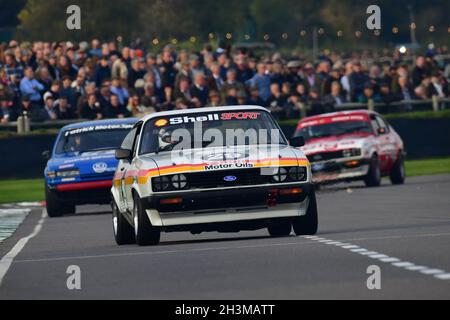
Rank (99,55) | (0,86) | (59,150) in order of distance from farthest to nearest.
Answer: (99,55), (0,86), (59,150)

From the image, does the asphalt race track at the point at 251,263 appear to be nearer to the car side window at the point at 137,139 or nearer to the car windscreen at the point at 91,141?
the car side window at the point at 137,139

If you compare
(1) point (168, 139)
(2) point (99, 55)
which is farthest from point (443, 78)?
(1) point (168, 139)

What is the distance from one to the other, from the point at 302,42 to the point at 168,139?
5465cm

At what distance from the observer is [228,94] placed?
115 ft

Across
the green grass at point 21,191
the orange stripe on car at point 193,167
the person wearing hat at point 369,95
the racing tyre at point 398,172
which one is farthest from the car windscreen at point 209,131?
the person wearing hat at point 369,95

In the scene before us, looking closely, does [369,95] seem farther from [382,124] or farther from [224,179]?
[224,179]

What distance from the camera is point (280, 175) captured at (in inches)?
639

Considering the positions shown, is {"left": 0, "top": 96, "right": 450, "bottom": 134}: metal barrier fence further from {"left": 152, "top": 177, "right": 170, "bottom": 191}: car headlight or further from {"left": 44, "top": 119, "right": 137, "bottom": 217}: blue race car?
{"left": 152, "top": 177, "right": 170, "bottom": 191}: car headlight

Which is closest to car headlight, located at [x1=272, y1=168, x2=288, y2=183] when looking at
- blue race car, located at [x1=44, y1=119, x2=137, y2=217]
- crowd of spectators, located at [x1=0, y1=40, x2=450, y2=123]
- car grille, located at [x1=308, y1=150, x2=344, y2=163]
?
blue race car, located at [x1=44, y1=119, x2=137, y2=217]

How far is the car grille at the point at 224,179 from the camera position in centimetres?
1614

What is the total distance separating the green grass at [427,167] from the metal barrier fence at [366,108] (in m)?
1.41

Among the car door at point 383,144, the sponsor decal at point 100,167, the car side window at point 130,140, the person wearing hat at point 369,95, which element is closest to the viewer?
the car side window at point 130,140

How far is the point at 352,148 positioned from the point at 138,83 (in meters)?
7.25

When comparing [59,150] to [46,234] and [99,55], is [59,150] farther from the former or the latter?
[99,55]
